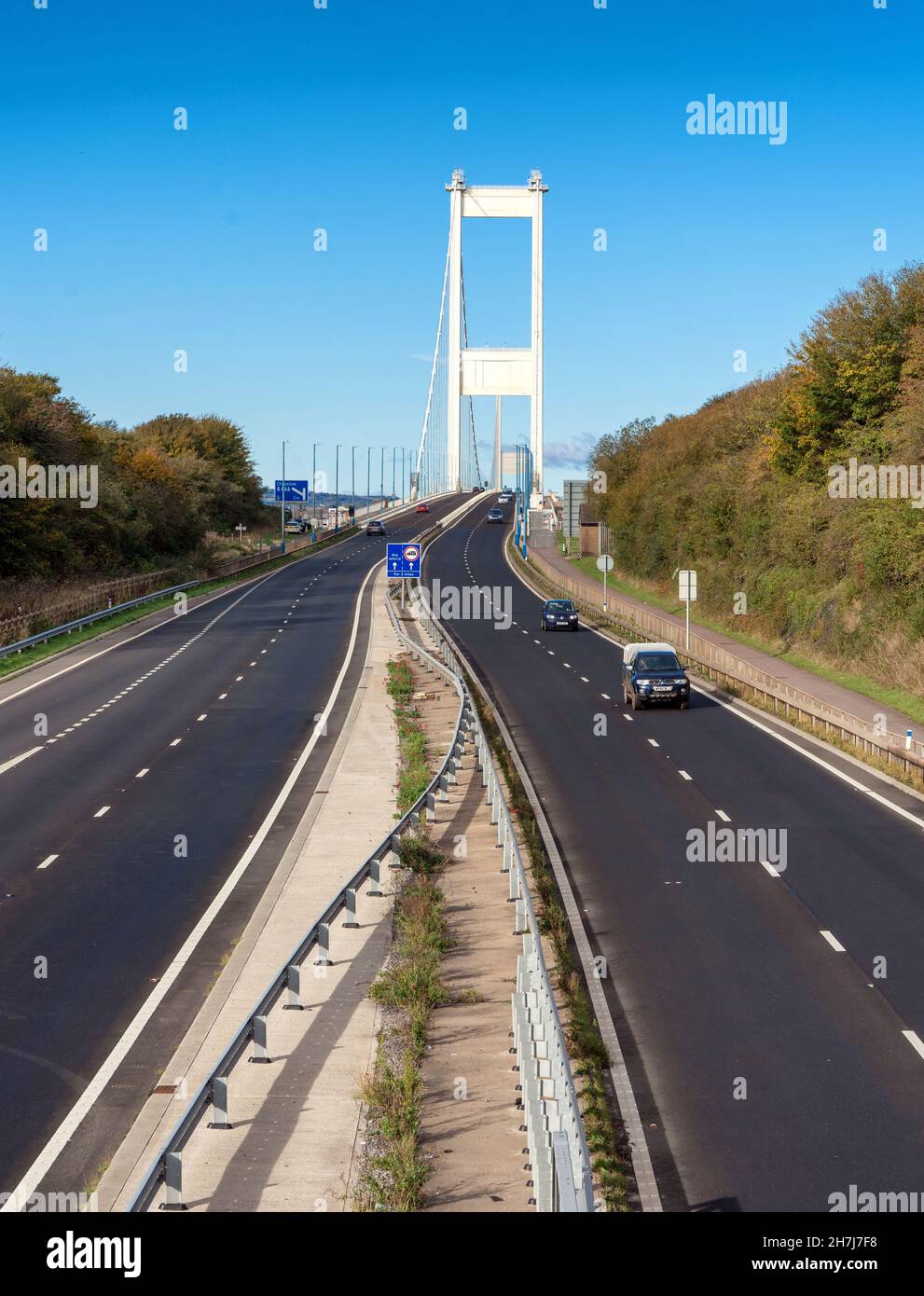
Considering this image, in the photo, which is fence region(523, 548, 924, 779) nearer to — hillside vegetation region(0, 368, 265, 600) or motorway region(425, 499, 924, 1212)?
motorway region(425, 499, 924, 1212)

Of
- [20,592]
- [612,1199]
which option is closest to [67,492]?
[20,592]

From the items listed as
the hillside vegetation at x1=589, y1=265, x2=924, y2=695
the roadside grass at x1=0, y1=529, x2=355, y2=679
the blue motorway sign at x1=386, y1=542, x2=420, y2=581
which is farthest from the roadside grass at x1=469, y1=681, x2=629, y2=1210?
the blue motorway sign at x1=386, y1=542, x2=420, y2=581

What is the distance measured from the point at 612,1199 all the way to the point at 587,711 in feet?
85.0

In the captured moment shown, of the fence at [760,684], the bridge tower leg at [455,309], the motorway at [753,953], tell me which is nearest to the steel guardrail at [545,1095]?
the motorway at [753,953]

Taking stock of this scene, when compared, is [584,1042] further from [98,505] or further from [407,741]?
[98,505]

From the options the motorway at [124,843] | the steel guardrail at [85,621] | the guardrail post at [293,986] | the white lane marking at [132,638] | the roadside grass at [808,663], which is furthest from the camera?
the steel guardrail at [85,621]

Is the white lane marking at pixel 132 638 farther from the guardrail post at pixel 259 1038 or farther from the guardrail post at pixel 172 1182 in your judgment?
the guardrail post at pixel 172 1182

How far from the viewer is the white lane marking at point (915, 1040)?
11.9 m

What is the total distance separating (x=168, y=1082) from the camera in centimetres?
1124

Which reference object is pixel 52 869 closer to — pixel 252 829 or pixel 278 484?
pixel 252 829

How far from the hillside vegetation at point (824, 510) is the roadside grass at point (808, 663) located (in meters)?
0.29

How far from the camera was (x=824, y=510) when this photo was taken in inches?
1911

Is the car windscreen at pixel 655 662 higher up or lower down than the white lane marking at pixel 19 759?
higher up

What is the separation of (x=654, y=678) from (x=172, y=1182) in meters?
27.3
